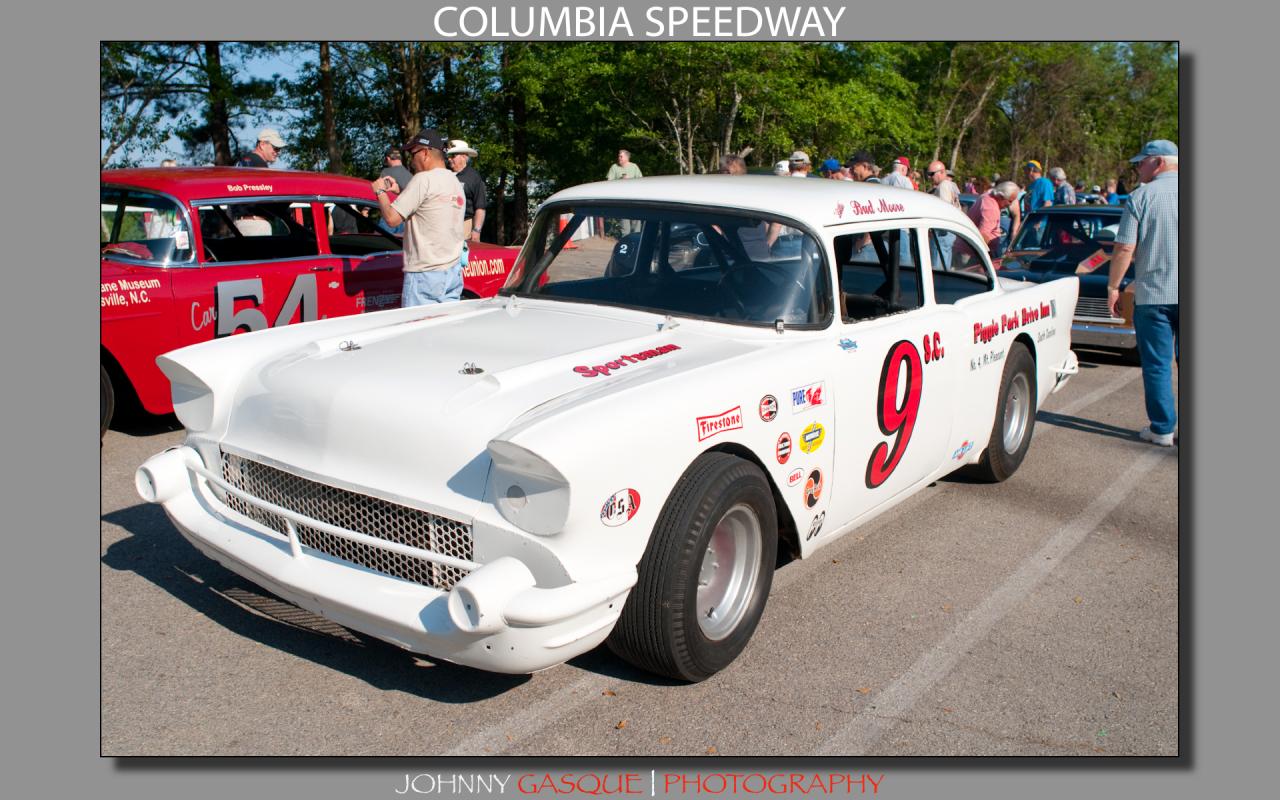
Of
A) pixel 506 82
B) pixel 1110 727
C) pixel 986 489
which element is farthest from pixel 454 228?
pixel 506 82

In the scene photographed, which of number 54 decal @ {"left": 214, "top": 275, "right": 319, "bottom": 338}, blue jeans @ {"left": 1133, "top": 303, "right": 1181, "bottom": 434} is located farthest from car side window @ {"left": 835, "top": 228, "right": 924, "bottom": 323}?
number 54 decal @ {"left": 214, "top": 275, "right": 319, "bottom": 338}

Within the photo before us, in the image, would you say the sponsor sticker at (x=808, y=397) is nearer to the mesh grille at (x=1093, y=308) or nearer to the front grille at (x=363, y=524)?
the front grille at (x=363, y=524)

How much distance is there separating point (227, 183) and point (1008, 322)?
5.02 metres

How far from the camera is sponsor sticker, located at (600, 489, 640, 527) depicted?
3145 millimetres

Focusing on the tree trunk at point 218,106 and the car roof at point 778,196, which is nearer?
the car roof at point 778,196

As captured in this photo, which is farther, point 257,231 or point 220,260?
point 257,231

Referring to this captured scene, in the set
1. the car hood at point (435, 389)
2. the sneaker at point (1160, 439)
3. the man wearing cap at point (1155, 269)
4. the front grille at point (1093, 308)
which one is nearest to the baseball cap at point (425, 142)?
the car hood at point (435, 389)

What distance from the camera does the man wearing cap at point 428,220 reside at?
6832 millimetres

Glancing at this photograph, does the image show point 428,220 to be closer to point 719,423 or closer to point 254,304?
point 254,304

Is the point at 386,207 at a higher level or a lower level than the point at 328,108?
lower

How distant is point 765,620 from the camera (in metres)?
4.20

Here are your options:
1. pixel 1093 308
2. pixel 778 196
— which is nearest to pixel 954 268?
pixel 778 196

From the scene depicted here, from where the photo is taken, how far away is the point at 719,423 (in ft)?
11.6

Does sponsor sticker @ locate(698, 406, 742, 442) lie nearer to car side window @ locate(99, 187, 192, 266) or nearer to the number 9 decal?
the number 9 decal
